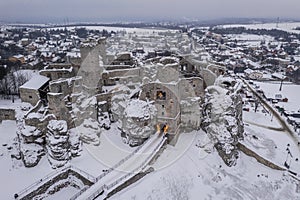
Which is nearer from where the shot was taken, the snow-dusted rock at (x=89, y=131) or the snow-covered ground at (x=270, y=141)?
the snow-dusted rock at (x=89, y=131)

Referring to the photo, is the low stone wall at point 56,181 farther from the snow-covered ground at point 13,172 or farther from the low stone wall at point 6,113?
the low stone wall at point 6,113

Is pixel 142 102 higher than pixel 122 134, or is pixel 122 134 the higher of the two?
pixel 142 102

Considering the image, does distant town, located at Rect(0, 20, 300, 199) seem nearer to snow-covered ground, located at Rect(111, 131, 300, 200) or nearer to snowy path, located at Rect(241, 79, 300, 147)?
snow-covered ground, located at Rect(111, 131, 300, 200)

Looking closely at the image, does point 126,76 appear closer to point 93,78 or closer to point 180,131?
point 93,78

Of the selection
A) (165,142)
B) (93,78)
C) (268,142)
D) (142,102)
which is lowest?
(268,142)

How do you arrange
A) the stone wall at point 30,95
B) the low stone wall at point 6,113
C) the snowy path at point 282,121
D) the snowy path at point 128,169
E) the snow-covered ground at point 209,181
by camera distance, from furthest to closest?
the snowy path at point 282,121 → the low stone wall at point 6,113 → the stone wall at point 30,95 → the snow-covered ground at point 209,181 → the snowy path at point 128,169

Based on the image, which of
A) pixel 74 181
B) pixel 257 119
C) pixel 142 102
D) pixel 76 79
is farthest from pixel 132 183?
pixel 257 119

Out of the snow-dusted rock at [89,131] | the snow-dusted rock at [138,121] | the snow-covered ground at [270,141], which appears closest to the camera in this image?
the snow-dusted rock at [138,121]

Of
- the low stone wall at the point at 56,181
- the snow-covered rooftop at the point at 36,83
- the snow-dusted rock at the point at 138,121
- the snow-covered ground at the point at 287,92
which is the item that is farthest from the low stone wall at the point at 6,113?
the snow-covered ground at the point at 287,92
